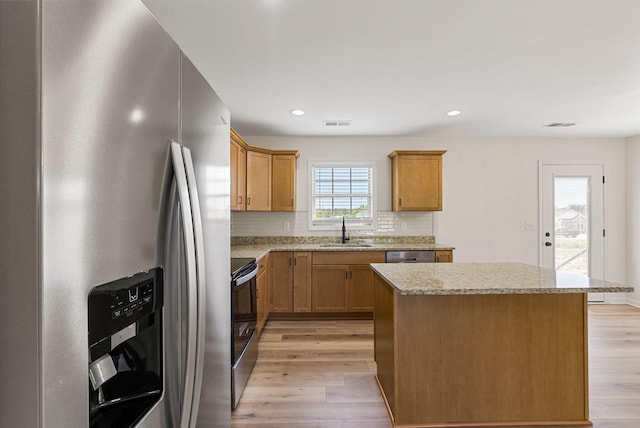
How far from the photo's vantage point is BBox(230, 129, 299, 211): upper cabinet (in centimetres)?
420

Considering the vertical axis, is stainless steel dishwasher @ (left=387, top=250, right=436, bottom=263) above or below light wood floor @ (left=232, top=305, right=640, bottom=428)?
above

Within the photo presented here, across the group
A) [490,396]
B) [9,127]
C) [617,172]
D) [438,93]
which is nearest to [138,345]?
[9,127]

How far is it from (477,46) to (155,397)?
272cm

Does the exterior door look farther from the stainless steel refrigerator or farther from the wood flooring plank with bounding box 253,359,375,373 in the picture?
the stainless steel refrigerator

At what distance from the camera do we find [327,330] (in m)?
3.96

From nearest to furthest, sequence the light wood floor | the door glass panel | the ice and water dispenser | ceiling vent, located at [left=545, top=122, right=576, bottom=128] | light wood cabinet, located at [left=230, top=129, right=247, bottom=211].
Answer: the ice and water dispenser, the light wood floor, light wood cabinet, located at [left=230, top=129, right=247, bottom=211], ceiling vent, located at [left=545, top=122, right=576, bottom=128], the door glass panel

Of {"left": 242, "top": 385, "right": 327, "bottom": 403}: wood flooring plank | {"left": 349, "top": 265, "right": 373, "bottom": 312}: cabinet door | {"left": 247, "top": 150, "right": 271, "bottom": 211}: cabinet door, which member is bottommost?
{"left": 242, "top": 385, "right": 327, "bottom": 403}: wood flooring plank

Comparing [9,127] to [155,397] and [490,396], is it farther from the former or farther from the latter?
[490,396]

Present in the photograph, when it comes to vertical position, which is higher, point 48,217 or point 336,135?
point 336,135

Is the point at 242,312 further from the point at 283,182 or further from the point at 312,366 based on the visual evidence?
the point at 283,182

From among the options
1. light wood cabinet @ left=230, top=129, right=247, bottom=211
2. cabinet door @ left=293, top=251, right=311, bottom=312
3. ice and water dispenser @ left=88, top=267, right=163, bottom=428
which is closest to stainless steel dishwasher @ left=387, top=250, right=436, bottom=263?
cabinet door @ left=293, top=251, right=311, bottom=312

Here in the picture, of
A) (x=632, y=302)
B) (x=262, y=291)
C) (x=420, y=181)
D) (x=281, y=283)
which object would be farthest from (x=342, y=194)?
(x=632, y=302)

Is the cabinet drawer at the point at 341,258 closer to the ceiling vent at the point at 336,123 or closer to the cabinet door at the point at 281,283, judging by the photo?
the cabinet door at the point at 281,283

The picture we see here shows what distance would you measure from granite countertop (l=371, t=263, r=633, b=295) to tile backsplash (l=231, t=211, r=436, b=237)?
2.39 meters
